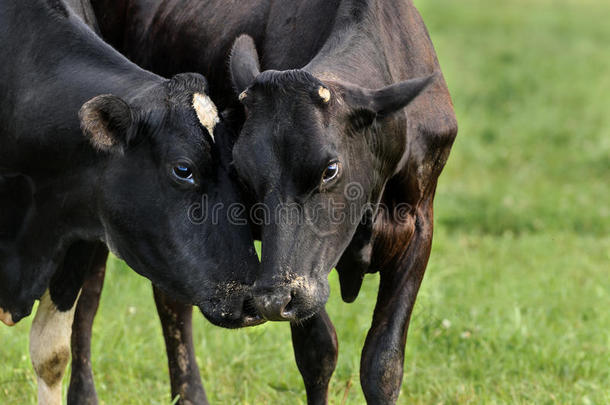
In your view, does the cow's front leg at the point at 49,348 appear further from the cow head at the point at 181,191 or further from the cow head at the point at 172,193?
the cow head at the point at 181,191

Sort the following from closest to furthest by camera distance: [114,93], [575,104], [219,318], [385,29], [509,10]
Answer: [219,318] < [114,93] < [385,29] < [575,104] < [509,10]

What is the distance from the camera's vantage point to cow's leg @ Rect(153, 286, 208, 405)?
215 inches

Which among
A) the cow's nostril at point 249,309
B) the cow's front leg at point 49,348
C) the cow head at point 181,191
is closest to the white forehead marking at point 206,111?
the cow head at point 181,191

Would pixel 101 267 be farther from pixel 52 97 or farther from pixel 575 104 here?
pixel 575 104

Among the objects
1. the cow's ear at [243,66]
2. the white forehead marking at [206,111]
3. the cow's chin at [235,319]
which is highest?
the cow's ear at [243,66]

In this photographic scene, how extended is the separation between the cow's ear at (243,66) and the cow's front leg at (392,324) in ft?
3.46

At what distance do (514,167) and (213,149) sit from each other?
6723mm

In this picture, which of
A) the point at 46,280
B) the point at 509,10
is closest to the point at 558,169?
the point at 46,280

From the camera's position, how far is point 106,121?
4348mm

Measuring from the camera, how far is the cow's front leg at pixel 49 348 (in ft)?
16.9

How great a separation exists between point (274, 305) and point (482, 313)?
2.84 meters

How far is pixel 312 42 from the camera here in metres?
4.96

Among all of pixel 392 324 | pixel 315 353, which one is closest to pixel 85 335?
pixel 315 353

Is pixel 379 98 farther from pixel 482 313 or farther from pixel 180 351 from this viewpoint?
pixel 482 313
